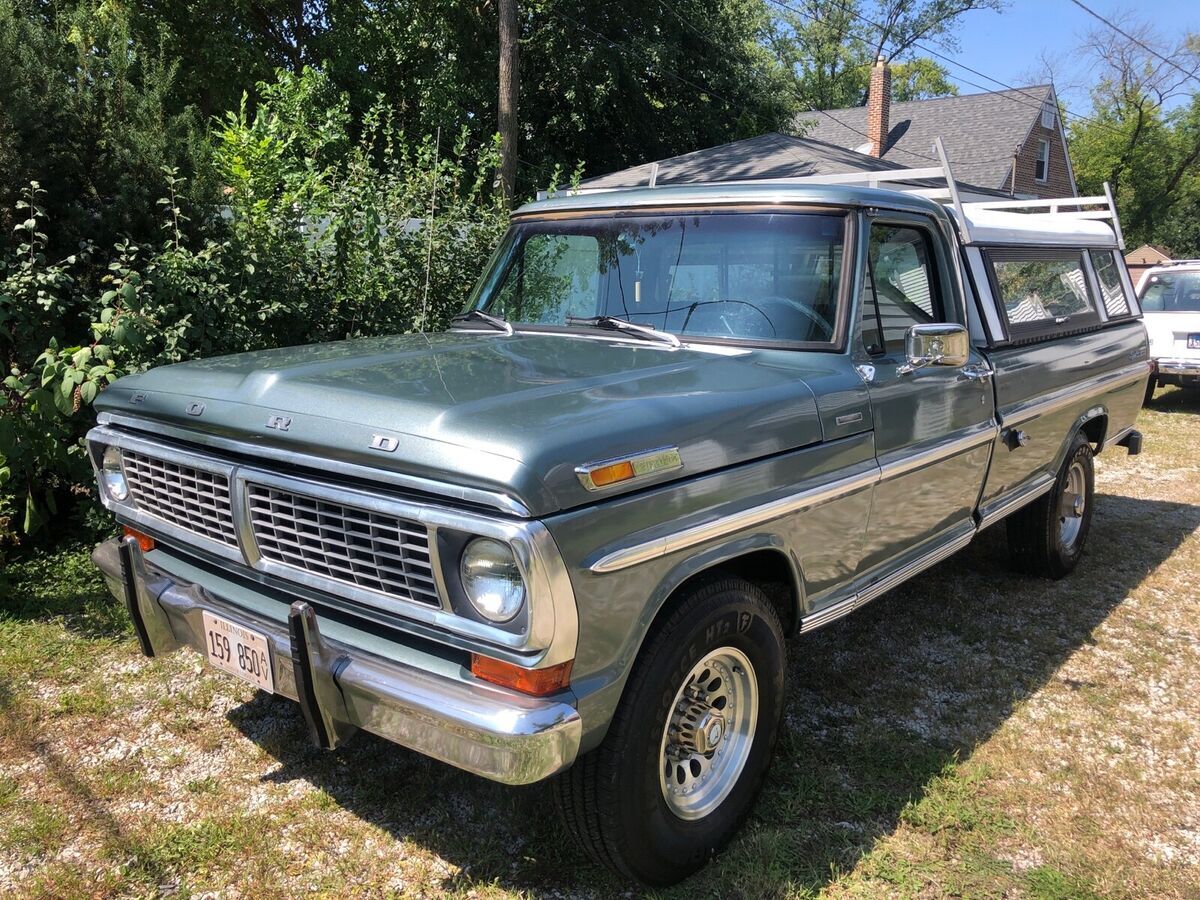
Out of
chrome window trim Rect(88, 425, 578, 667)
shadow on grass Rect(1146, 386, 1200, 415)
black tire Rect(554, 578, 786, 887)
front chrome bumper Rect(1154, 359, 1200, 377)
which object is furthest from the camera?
shadow on grass Rect(1146, 386, 1200, 415)

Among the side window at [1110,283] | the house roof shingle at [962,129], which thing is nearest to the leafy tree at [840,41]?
the house roof shingle at [962,129]

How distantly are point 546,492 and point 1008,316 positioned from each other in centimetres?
318

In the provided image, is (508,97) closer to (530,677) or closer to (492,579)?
(492,579)

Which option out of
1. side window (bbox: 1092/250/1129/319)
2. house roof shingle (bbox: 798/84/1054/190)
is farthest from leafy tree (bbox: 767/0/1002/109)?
side window (bbox: 1092/250/1129/319)

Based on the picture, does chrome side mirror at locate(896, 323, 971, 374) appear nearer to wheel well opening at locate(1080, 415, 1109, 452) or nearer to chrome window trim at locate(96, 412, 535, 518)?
chrome window trim at locate(96, 412, 535, 518)

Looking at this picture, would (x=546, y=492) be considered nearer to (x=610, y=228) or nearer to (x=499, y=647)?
(x=499, y=647)

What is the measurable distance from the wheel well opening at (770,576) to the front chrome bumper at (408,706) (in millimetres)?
649

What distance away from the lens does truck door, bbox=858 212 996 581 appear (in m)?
3.36

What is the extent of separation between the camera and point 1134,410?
6027 millimetres

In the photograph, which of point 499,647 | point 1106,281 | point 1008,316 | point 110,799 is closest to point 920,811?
point 499,647

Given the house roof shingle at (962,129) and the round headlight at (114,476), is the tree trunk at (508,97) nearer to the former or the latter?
the round headlight at (114,476)

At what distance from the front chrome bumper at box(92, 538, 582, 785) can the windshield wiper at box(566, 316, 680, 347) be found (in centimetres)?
162

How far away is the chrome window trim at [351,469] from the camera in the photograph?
6.88 ft

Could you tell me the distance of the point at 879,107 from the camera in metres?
24.7
